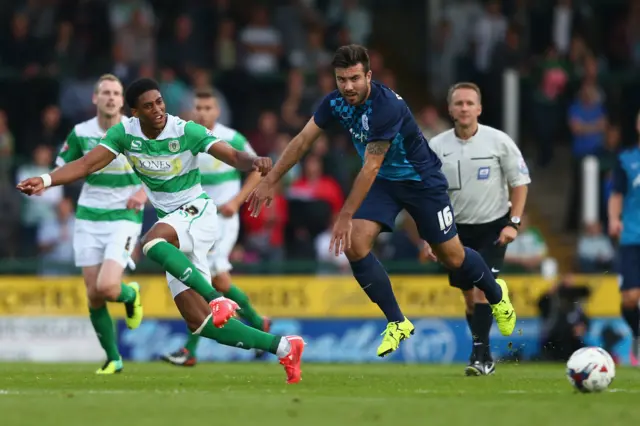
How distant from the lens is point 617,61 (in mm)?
24062

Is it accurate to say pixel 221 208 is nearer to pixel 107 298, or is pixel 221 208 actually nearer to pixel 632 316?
pixel 107 298

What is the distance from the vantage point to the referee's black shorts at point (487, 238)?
42.7 feet

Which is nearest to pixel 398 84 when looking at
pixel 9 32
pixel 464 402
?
pixel 9 32

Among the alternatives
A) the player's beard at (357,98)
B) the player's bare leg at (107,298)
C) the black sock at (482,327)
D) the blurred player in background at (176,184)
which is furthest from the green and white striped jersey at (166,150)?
the black sock at (482,327)

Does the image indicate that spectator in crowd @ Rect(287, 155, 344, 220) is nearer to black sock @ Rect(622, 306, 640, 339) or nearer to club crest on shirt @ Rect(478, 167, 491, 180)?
black sock @ Rect(622, 306, 640, 339)

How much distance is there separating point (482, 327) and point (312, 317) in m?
6.69

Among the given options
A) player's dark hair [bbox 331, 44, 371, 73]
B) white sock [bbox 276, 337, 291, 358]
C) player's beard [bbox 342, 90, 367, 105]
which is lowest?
white sock [bbox 276, 337, 291, 358]

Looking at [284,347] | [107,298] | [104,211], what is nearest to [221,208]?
[104,211]

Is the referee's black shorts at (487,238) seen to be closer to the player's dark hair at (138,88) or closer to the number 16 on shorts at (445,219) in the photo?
the number 16 on shorts at (445,219)

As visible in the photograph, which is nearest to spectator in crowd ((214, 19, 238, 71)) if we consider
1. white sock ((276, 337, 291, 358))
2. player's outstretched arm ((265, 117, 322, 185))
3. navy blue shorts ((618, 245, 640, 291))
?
navy blue shorts ((618, 245, 640, 291))

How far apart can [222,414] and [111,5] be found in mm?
15707

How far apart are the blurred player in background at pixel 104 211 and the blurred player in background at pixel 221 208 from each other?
1206 millimetres

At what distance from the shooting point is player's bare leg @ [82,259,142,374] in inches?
503

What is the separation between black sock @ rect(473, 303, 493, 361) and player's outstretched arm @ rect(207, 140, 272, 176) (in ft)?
10.3
